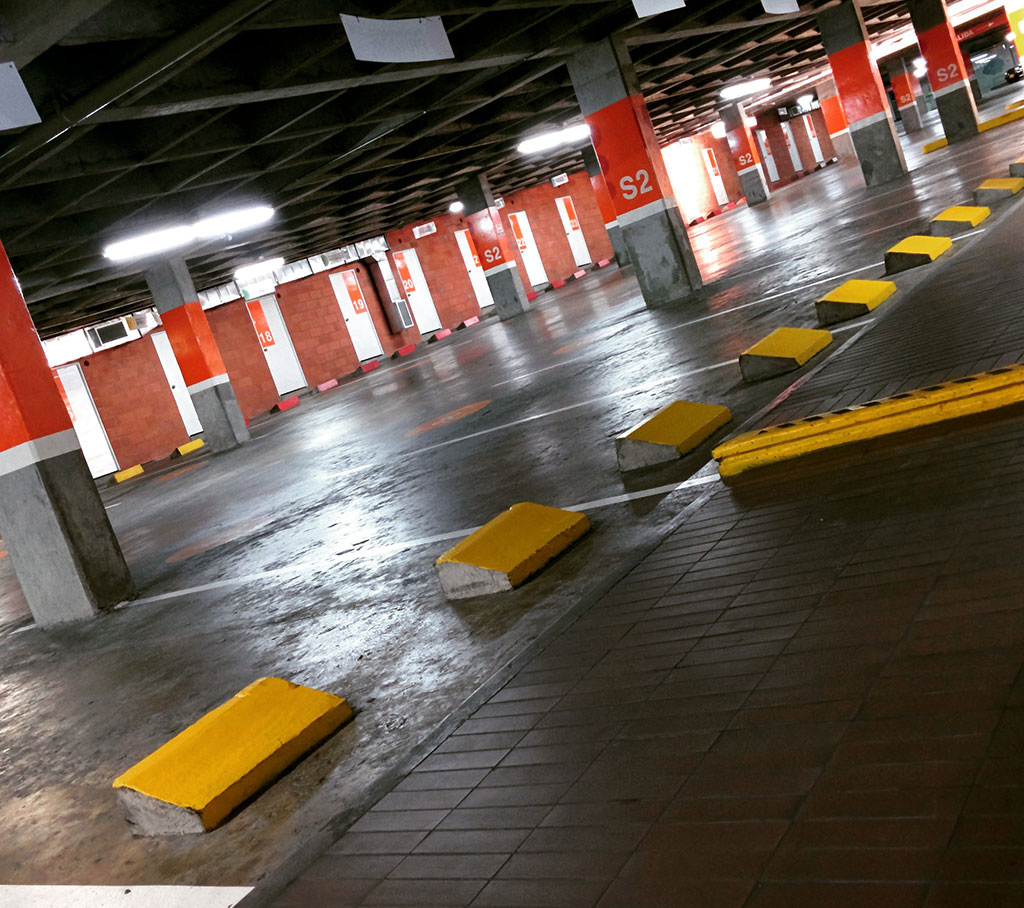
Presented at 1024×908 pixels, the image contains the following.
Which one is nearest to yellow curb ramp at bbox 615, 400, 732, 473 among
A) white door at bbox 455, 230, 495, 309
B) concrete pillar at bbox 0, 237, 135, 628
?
concrete pillar at bbox 0, 237, 135, 628

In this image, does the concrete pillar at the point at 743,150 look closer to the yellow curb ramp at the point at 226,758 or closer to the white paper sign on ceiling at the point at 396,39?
the white paper sign on ceiling at the point at 396,39

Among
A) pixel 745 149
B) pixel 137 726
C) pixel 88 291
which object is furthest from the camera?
pixel 745 149

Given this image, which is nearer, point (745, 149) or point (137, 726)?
point (137, 726)

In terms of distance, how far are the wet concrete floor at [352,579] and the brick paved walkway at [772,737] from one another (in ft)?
1.87

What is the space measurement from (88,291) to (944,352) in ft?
69.5

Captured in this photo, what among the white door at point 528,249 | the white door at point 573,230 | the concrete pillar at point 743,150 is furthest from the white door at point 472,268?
the concrete pillar at point 743,150

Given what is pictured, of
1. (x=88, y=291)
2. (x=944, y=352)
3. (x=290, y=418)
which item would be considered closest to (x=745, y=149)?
(x=290, y=418)

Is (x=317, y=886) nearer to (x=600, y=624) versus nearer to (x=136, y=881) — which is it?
(x=136, y=881)

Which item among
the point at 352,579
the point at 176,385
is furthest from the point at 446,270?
the point at 352,579

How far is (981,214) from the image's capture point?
11555 mm

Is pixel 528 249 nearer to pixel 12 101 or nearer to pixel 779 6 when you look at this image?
pixel 779 6

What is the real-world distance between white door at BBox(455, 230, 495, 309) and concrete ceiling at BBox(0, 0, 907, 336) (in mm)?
12084

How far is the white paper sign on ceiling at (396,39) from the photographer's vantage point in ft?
28.8

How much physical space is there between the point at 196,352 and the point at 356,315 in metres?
14.1
